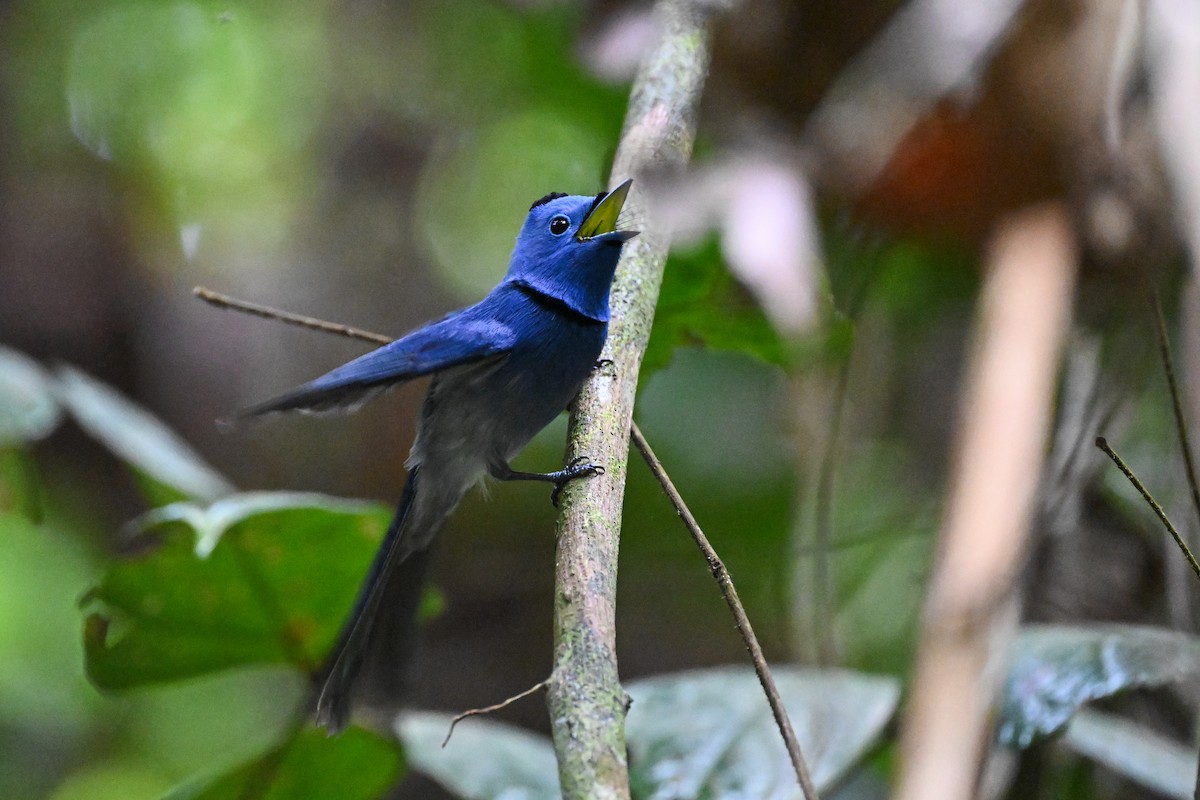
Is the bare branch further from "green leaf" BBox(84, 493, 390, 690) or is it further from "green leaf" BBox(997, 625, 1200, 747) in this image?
"green leaf" BBox(84, 493, 390, 690)

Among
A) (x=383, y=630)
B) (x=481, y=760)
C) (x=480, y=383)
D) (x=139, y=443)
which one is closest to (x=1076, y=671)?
(x=481, y=760)

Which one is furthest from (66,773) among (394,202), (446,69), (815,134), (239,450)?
(815,134)

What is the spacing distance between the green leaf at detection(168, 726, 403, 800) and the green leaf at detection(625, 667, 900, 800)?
70 centimetres

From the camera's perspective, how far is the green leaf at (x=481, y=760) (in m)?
2.51

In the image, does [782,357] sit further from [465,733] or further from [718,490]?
[718,490]

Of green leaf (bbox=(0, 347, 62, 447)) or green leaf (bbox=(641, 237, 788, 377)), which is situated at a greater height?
green leaf (bbox=(641, 237, 788, 377))

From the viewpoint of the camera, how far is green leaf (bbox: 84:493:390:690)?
2521mm

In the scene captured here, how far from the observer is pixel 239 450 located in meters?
5.61

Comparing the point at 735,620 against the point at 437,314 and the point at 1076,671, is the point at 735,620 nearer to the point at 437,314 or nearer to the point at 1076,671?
the point at 1076,671

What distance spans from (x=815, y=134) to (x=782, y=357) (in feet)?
2.60

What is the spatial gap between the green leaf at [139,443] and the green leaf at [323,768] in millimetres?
689

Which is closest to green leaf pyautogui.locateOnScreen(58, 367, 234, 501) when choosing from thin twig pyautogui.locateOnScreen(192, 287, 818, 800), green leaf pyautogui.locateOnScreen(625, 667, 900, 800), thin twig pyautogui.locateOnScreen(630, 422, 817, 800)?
thin twig pyautogui.locateOnScreen(192, 287, 818, 800)

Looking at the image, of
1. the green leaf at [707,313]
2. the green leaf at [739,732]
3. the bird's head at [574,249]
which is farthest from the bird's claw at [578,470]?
the green leaf at [707,313]

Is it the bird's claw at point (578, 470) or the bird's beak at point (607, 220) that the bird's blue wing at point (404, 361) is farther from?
the bird's claw at point (578, 470)
